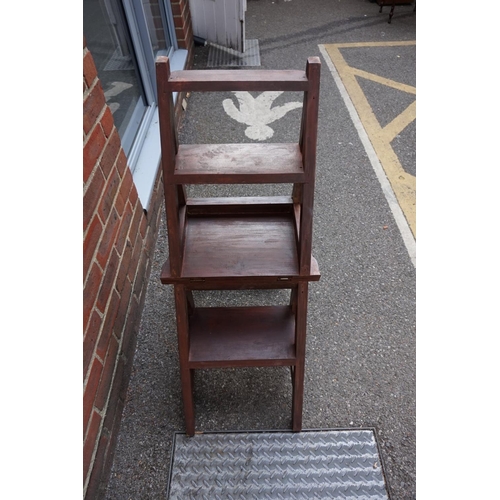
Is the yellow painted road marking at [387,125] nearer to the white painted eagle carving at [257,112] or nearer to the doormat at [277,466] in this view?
the white painted eagle carving at [257,112]

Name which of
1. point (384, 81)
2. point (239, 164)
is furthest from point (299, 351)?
point (384, 81)

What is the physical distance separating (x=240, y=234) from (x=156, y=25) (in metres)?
3.13

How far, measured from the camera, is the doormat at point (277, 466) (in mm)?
1692

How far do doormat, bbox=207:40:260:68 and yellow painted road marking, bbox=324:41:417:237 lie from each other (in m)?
0.91

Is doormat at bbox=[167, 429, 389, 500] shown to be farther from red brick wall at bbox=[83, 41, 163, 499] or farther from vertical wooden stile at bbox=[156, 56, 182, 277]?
vertical wooden stile at bbox=[156, 56, 182, 277]

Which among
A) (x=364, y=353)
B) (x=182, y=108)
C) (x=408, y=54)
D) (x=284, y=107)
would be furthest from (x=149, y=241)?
(x=408, y=54)

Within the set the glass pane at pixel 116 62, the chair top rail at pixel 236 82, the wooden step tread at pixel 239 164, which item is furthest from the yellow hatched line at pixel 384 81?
the chair top rail at pixel 236 82

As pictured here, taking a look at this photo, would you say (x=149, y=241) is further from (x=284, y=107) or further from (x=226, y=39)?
(x=226, y=39)

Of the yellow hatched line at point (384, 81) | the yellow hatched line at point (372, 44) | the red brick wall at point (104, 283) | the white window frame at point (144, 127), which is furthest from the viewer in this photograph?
the yellow hatched line at point (372, 44)

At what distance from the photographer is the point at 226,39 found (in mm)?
5035

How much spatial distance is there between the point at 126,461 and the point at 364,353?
1230 millimetres

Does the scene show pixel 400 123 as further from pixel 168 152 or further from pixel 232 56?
pixel 168 152

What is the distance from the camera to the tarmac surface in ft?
6.03

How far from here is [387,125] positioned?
12.4ft
